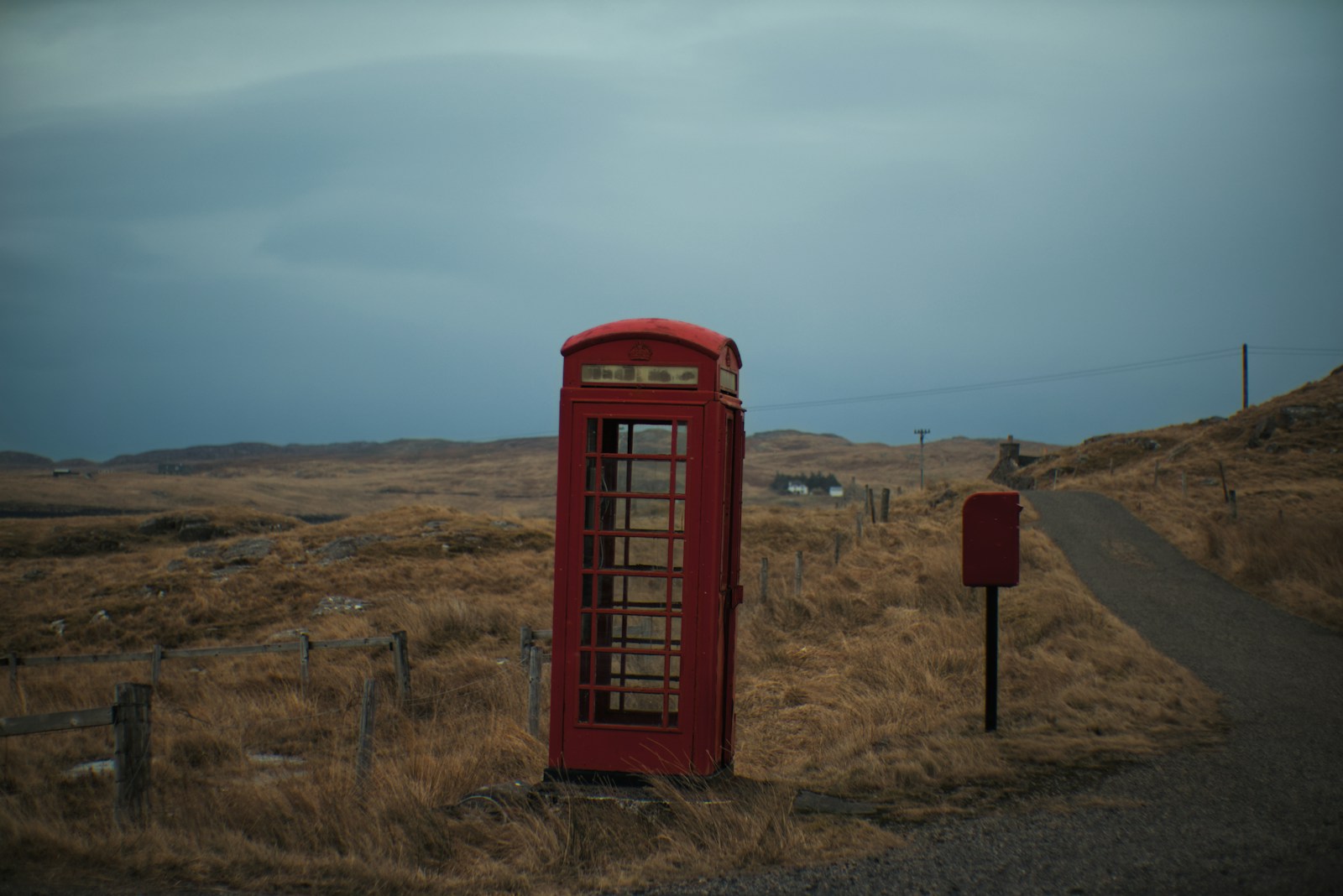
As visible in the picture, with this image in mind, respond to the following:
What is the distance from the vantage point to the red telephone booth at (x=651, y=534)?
5.75 metres

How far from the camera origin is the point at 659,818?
5438 millimetres

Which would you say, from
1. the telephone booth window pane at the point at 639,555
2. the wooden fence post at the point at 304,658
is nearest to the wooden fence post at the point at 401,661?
the wooden fence post at the point at 304,658

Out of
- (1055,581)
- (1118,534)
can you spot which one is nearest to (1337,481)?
(1118,534)

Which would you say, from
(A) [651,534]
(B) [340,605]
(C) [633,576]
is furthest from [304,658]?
(B) [340,605]

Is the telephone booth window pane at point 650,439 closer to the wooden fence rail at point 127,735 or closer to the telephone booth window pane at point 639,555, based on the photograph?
the telephone booth window pane at point 639,555

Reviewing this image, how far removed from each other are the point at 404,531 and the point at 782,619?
18607mm

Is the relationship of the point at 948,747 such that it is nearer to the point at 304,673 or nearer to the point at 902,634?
the point at 902,634

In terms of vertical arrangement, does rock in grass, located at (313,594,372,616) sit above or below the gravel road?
below

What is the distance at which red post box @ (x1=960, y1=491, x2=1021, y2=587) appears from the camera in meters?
7.51

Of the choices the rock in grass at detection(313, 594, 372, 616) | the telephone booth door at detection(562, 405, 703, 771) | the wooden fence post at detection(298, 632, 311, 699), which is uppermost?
the telephone booth door at detection(562, 405, 703, 771)

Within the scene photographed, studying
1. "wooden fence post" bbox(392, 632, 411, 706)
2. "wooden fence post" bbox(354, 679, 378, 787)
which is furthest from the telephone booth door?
"wooden fence post" bbox(392, 632, 411, 706)

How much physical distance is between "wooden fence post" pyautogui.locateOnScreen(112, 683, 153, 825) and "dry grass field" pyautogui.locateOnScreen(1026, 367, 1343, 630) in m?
14.7

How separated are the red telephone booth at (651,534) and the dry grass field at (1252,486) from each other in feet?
38.4

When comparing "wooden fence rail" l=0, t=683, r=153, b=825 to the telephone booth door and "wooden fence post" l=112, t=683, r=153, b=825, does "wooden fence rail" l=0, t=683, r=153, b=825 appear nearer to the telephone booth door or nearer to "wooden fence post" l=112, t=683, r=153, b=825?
"wooden fence post" l=112, t=683, r=153, b=825
